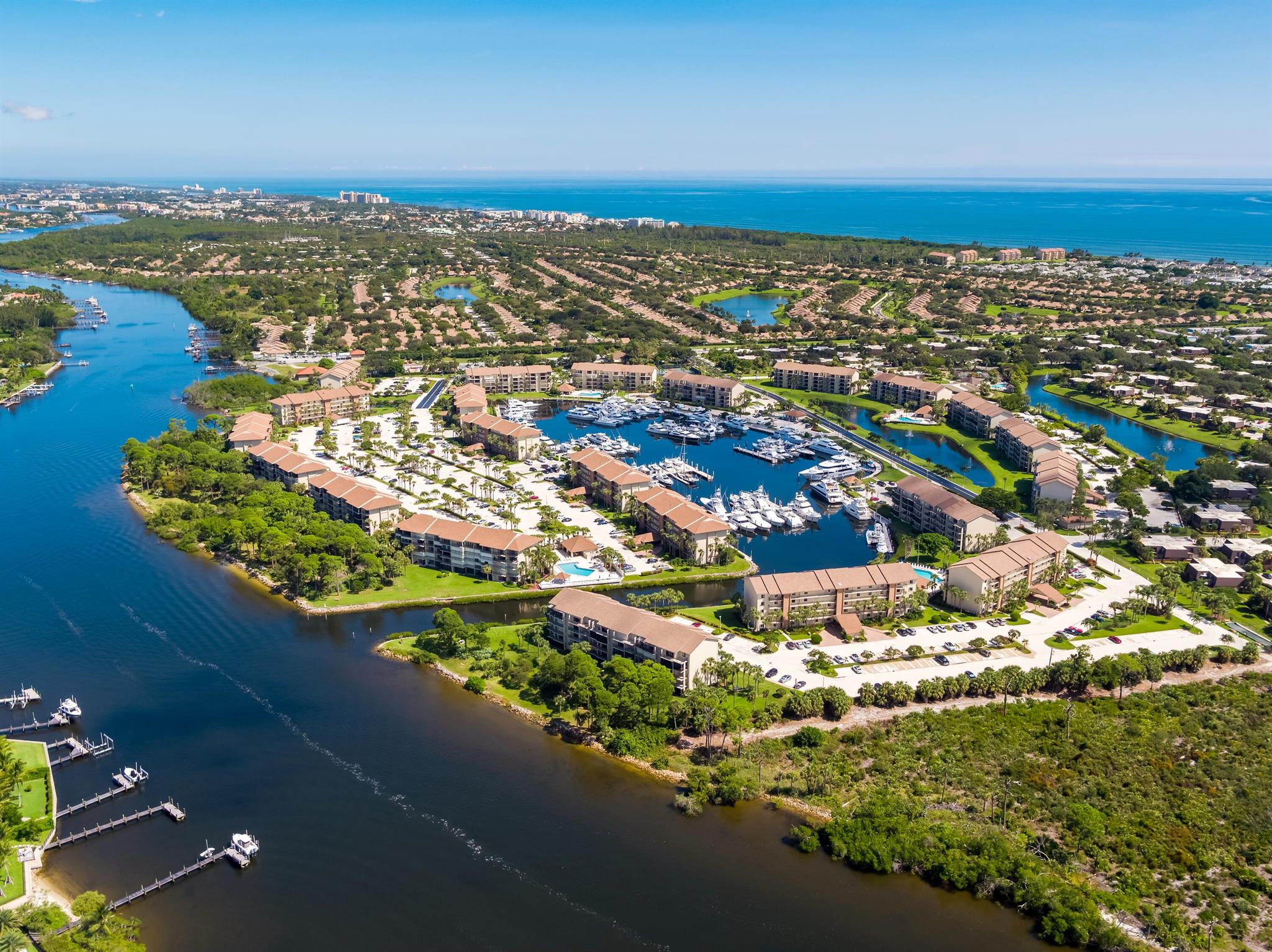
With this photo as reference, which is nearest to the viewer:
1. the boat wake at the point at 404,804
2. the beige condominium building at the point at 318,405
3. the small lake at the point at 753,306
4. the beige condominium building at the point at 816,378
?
the boat wake at the point at 404,804

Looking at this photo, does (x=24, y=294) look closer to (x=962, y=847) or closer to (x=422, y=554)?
(x=422, y=554)

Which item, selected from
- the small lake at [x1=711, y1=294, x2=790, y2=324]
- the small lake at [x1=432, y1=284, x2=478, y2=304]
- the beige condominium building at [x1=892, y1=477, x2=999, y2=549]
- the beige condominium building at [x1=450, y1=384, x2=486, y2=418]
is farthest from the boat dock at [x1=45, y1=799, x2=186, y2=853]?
the small lake at [x1=432, y1=284, x2=478, y2=304]

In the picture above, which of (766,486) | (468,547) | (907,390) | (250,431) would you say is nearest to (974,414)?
(907,390)

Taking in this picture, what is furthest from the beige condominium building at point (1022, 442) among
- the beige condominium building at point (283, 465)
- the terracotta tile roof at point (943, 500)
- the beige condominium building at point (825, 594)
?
the beige condominium building at point (283, 465)

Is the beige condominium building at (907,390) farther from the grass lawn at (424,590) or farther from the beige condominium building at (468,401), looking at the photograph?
A: the grass lawn at (424,590)

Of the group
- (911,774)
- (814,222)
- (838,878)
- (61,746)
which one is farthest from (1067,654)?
(814,222)

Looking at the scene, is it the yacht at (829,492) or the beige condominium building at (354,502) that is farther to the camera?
the yacht at (829,492)

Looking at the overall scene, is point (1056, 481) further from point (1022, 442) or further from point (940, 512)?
point (1022, 442)
